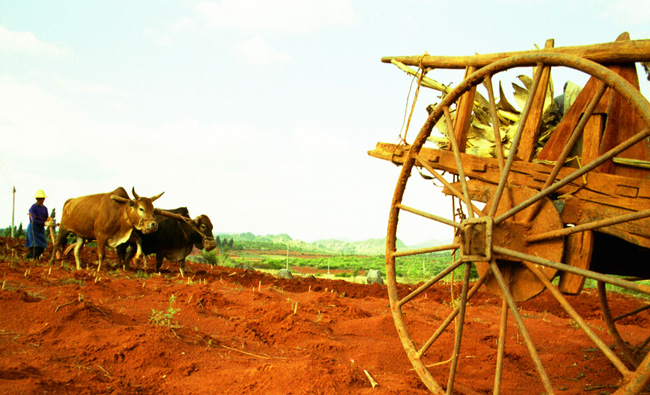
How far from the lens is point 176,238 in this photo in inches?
431

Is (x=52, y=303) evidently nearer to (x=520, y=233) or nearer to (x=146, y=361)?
(x=146, y=361)

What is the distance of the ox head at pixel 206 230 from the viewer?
10.7 metres

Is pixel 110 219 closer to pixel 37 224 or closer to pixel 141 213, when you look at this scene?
pixel 141 213

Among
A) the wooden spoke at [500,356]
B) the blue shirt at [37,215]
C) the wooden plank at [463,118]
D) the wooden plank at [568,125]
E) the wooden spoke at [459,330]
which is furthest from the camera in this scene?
the blue shirt at [37,215]

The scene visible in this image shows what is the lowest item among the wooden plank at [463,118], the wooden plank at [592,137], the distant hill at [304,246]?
the distant hill at [304,246]

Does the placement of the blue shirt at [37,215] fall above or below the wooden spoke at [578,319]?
above

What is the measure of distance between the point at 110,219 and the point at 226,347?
6.79 metres

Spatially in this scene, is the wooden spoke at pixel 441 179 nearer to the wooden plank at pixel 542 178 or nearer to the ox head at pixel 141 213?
the wooden plank at pixel 542 178

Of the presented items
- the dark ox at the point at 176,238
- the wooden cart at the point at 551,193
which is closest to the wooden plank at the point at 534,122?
the wooden cart at the point at 551,193

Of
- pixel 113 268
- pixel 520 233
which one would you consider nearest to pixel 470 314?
pixel 520 233

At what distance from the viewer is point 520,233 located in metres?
2.97

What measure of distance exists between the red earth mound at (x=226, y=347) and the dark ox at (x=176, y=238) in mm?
3199

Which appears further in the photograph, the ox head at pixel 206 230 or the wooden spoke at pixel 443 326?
the ox head at pixel 206 230

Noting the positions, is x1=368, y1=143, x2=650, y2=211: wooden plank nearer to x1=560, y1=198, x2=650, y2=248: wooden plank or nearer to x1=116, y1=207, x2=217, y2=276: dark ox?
x1=560, y1=198, x2=650, y2=248: wooden plank
